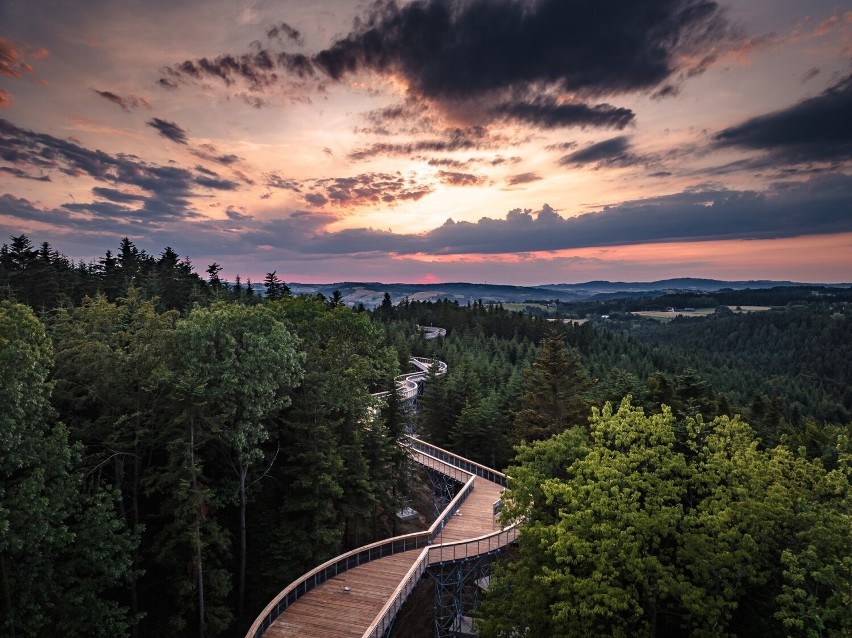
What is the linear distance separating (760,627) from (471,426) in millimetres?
26272

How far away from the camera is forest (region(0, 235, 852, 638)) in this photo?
14.6 meters

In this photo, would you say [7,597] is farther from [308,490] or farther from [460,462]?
[460,462]

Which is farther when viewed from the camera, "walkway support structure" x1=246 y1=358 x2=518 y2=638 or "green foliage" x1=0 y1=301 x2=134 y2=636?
"walkway support structure" x1=246 y1=358 x2=518 y2=638

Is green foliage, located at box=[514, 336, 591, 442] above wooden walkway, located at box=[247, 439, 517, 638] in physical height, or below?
above

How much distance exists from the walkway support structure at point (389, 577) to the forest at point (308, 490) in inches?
95.7

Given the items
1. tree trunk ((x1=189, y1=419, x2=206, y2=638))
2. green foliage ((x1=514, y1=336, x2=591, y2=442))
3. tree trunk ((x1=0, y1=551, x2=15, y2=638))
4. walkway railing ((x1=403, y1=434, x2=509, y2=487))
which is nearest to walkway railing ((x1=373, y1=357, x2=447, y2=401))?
walkway railing ((x1=403, y1=434, x2=509, y2=487))

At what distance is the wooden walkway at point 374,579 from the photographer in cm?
1828

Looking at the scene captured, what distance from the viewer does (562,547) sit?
14953mm

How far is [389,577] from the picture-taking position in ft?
71.6

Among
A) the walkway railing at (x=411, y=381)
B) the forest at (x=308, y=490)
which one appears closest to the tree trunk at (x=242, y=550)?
the forest at (x=308, y=490)

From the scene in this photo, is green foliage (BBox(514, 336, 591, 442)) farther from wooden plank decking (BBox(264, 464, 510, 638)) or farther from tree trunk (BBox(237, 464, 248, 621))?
tree trunk (BBox(237, 464, 248, 621))

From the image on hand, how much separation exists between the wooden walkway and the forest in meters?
2.36

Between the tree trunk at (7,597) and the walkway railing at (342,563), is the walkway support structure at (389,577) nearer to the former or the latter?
the walkway railing at (342,563)

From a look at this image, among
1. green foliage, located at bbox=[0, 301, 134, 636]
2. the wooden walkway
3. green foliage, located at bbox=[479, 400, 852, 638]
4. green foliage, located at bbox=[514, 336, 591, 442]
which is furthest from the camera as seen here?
green foliage, located at bbox=[514, 336, 591, 442]
